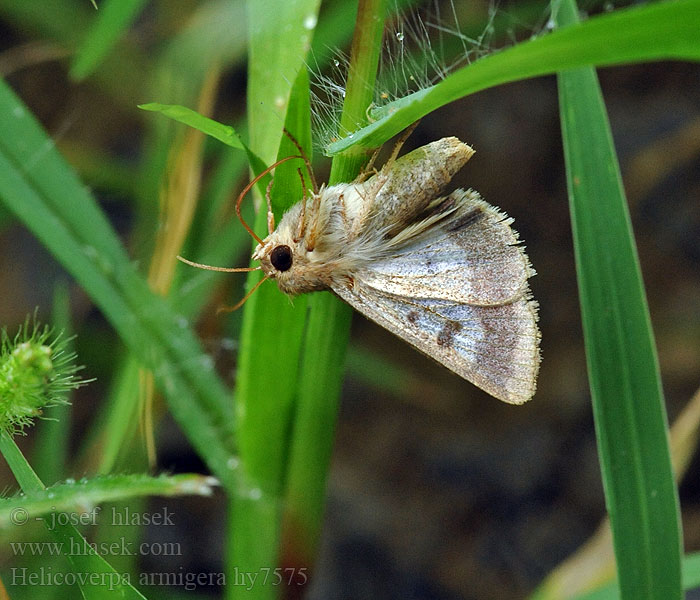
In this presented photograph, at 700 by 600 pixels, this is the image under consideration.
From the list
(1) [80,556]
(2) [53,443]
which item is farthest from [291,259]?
(2) [53,443]

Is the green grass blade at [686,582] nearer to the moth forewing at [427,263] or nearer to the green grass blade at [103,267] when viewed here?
the moth forewing at [427,263]

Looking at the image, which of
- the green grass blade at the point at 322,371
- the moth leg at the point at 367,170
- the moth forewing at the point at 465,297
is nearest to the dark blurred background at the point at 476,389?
the green grass blade at the point at 322,371

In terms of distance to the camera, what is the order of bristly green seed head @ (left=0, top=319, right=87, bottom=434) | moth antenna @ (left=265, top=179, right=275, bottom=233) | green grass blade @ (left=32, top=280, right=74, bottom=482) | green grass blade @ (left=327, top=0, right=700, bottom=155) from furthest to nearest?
green grass blade @ (left=32, top=280, right=74, bottom=482)
moth antenna @ (left=265, top=179, right=275, bottom=233)
bristly green seed head @ (left=0, top=319, right=87, bottom=434)
green grass blade @ (left=327, top=0, right=700, bottom=155)

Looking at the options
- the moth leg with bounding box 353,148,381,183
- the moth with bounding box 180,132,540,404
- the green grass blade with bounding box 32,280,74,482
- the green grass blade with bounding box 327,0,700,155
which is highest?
the green grass blade with bounding box 327,0,700,155

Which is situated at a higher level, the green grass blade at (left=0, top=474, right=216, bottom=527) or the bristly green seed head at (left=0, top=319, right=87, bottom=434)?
the bristly green seed head at (left=0, top=319, right=87, bottom=434)

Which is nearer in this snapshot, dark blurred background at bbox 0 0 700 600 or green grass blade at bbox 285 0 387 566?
green grass blade at bbox 285 0 387 566

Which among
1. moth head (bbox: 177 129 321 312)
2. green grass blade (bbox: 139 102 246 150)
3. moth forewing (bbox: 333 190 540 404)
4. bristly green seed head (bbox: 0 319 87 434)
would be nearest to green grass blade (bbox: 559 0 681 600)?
moth forewing (bbox: 333 190 540 404)

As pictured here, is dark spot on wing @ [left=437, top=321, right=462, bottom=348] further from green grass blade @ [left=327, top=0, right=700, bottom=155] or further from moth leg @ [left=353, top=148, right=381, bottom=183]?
green grass blade @ [left=327, top=0, right=700, bottom=155]

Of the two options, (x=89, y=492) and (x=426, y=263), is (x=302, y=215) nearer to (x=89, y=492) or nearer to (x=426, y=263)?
(x=426, y=263)
